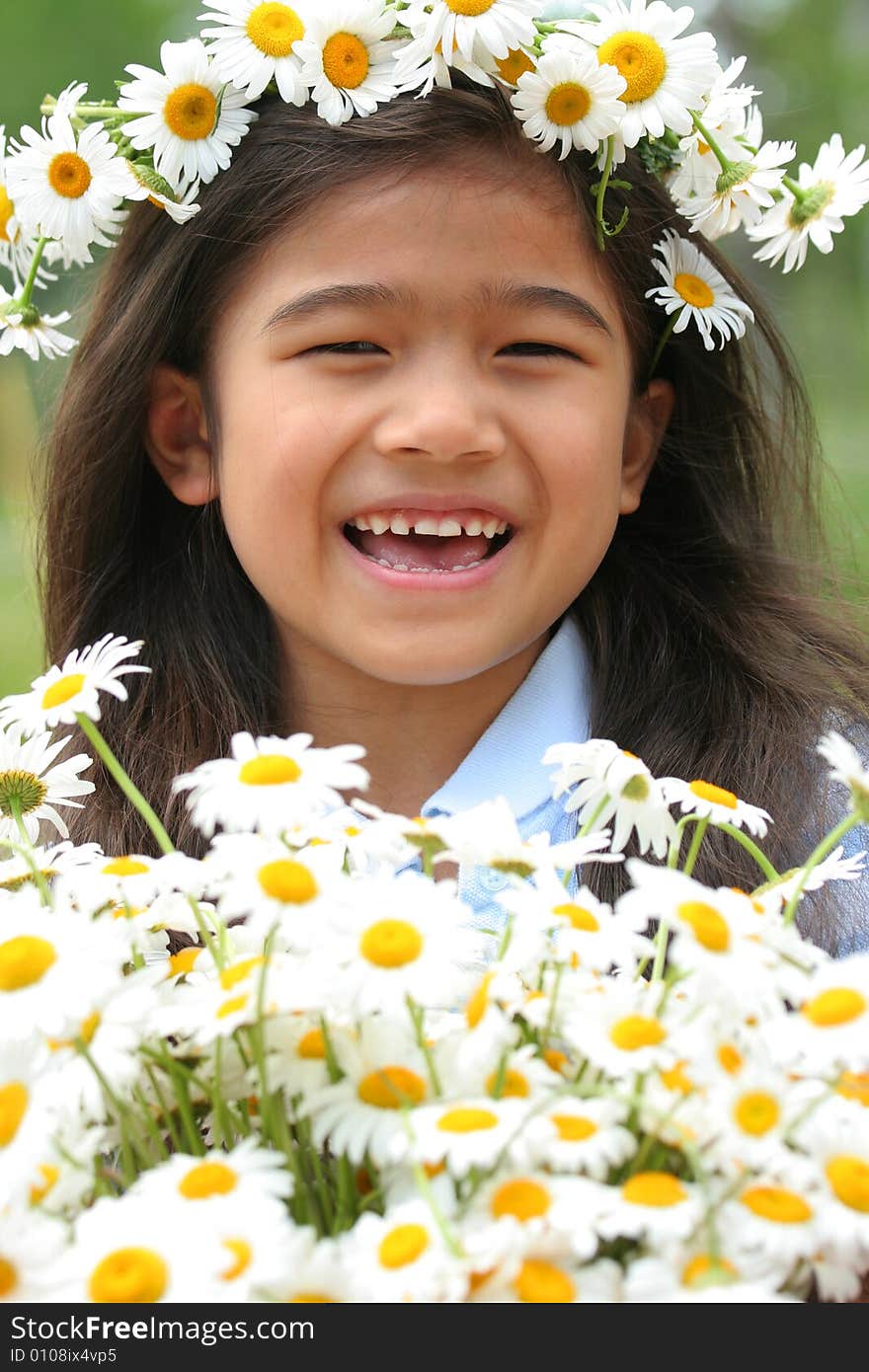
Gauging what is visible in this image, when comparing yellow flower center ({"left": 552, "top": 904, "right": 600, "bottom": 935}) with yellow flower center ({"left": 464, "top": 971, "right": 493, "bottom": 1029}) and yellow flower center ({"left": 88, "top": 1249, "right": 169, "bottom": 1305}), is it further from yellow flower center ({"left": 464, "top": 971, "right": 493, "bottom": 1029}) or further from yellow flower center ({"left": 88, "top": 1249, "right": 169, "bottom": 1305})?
yellow flower center ({"left": 88, "top": 1249, "right": 169, "bottom": 1305})

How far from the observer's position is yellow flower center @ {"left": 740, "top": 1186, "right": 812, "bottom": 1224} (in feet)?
1.63

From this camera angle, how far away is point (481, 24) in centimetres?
105

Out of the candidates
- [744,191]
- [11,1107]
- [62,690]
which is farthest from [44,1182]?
[744,191]

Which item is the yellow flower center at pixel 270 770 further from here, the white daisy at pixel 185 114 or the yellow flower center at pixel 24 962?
the white daisy at pixel 185 114

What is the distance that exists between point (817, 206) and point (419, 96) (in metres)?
0.32

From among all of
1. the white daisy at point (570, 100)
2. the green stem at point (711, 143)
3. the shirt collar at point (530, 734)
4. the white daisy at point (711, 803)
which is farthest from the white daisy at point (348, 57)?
the white daisy at point (711, 803)

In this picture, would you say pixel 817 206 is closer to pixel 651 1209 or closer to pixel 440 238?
pixel 440 238

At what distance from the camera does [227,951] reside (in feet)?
2.09

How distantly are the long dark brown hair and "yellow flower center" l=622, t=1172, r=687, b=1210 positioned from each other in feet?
2.29

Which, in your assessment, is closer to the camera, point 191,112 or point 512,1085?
point 512,1085

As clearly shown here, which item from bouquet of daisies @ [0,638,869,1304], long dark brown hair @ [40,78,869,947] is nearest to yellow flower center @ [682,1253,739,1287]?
bouquet of daisies @ [0,638,869,1304]

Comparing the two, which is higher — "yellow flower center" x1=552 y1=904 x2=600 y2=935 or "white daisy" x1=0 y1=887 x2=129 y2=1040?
"yellow flower center" x1=552 y1=904 x2=600 y2=935

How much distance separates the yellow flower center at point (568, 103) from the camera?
3.64ft

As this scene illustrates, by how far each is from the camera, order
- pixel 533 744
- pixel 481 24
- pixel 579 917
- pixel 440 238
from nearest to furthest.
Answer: pixel 579 917
pixel 481 24
pixel 440 238
pixel 533 744
